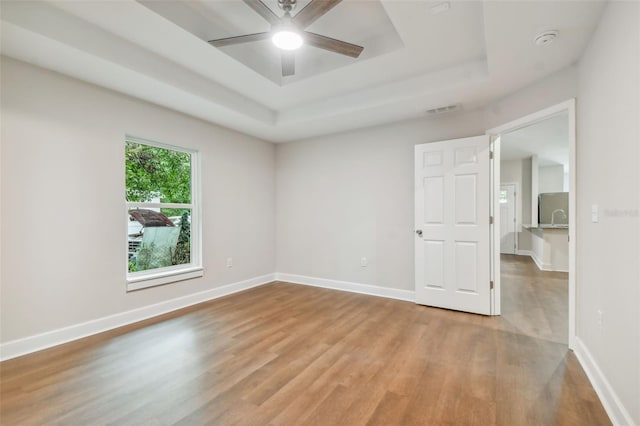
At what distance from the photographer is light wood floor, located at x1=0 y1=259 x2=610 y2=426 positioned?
1.71m

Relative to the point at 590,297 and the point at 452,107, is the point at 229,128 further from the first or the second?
the point at 590,297

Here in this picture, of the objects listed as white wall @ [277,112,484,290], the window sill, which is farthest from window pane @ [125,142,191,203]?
white wall @ [277,112,484,290]

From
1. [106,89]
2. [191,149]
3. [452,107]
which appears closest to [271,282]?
[191,149]

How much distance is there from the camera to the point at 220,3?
7.29 ft

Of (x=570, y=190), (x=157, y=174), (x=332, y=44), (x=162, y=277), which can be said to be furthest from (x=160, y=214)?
(x=570, y=190)

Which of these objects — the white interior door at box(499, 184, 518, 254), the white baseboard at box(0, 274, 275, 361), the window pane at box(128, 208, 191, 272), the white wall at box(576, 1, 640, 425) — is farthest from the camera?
the white interior door at box(499, 184, 518, 254)

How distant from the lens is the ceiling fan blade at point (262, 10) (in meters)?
1.86

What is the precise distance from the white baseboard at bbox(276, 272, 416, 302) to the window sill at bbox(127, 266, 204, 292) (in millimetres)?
1621

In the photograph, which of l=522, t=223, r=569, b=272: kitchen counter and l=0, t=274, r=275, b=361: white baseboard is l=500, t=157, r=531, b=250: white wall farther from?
l=0, t=274, r=275, b=361: white baseboard

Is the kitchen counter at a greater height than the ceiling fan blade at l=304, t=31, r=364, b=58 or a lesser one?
lesser

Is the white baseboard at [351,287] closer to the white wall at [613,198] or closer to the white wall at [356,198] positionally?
the white wall at [356,198]

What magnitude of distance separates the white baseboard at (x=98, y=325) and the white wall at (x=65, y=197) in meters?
0.06

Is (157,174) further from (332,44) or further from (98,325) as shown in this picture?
(332,44)

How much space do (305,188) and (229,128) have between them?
1535 mm
